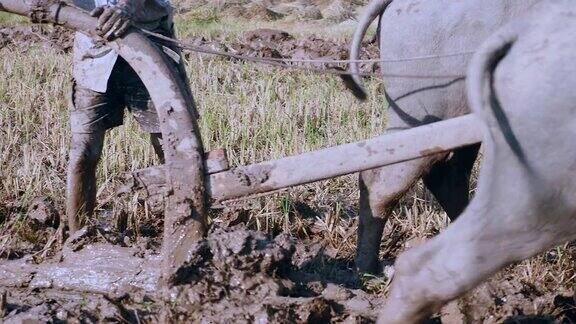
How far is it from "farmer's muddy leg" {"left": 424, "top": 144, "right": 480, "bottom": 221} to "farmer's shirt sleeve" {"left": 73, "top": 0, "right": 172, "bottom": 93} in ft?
4.44

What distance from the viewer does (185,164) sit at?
3.79m

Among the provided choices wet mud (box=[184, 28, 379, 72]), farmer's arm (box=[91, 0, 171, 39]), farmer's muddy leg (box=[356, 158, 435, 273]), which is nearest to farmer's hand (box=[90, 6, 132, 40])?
farmer's arm (box=[91, 0, 171, 39])

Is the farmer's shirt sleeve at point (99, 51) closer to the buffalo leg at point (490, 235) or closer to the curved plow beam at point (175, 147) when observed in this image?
the curved plow beam at point (175, 147)

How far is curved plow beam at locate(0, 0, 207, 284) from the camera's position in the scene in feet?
12.5

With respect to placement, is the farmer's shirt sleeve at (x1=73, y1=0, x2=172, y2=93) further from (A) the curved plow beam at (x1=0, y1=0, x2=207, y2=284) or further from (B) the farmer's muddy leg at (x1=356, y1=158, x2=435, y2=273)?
(B) the farmer's muddy leg at (x1=356, y1=158, x2=435, y2=273)

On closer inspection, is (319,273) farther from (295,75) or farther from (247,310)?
(295,75)

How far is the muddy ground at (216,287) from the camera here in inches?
148

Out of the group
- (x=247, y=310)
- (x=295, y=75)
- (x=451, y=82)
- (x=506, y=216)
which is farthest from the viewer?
(x=295, y=75)

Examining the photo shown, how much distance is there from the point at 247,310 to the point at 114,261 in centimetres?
69

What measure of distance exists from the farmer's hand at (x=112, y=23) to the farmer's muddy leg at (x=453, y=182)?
4.86 feet

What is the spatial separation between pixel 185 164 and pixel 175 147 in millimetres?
74

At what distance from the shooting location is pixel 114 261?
416 centimetres

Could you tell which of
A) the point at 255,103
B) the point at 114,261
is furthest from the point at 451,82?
the point at 255,103

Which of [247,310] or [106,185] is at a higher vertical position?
[106,185]
